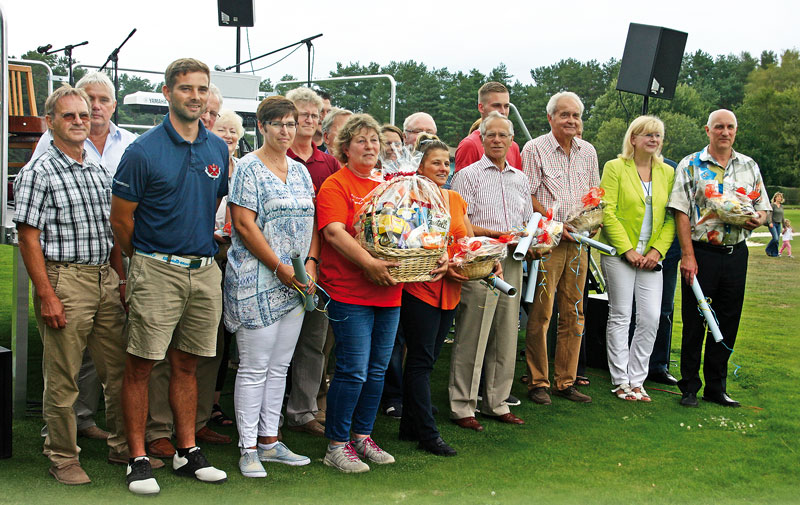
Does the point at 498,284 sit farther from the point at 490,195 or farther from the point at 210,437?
the point at 210,437

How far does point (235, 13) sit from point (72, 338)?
7.78m

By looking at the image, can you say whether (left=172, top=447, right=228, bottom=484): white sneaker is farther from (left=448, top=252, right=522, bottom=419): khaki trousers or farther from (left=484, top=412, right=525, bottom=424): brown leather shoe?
(left=484, top=412, right=525, bottom=424): brown leather shoe

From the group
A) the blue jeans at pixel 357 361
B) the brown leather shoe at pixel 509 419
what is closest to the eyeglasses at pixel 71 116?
the blue jeans at pixel 357 361

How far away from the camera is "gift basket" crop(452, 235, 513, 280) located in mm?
4348

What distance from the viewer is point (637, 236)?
585 centimetres

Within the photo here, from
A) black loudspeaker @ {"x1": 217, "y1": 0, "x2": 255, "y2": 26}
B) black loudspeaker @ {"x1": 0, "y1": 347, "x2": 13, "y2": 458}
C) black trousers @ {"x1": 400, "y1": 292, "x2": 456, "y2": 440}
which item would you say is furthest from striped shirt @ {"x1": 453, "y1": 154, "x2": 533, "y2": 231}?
black loudspeaker @ {"x1": 217, "y1": 0, "x2": 255, "y2": 26}

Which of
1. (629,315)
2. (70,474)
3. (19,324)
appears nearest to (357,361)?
(70,474)

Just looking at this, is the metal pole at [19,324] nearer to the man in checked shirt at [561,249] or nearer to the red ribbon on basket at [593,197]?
the man in checked shirt at [561,249]

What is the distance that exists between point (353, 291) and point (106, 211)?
1.33 meters

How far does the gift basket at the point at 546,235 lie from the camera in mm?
5047

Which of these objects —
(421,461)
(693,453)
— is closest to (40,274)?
(421,461)

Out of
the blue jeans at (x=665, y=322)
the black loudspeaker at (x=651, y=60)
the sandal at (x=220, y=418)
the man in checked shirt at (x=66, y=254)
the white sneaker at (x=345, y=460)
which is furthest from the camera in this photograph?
the black loudspeaker at (x=651, y=60)

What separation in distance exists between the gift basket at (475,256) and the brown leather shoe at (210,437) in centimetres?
171

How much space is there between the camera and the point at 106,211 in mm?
3932
